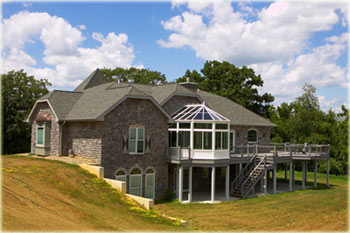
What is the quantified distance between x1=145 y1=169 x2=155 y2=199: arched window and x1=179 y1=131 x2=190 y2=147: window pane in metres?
2.85

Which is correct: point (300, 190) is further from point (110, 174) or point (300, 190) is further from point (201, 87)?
point (201, 87)

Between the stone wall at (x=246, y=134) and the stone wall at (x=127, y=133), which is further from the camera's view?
the stone wall at (x=246, y=134)

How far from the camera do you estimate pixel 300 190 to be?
28.1 m

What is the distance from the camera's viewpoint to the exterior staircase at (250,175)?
957 inches

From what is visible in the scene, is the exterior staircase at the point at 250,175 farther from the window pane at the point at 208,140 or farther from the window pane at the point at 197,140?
the window pane at the point at 197,140

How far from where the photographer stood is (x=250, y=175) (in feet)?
81.6

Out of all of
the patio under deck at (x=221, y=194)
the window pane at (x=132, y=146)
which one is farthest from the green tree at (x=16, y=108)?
the patio under deck at (x=221, y=194)

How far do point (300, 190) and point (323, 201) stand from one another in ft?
17.0

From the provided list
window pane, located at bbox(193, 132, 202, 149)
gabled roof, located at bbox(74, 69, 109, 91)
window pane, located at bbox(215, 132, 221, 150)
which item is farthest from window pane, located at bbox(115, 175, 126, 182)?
gabled roof, located at bbox(74, 69, 109, 91)

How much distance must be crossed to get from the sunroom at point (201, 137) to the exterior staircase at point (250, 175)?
288 cm

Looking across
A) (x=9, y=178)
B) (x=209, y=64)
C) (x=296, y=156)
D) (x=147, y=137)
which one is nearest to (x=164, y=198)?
(x=147, y=137)

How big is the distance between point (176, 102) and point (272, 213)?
10200 millimetres

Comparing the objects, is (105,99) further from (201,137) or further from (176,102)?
(201,137)

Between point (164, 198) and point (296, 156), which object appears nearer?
point (164, 198)
